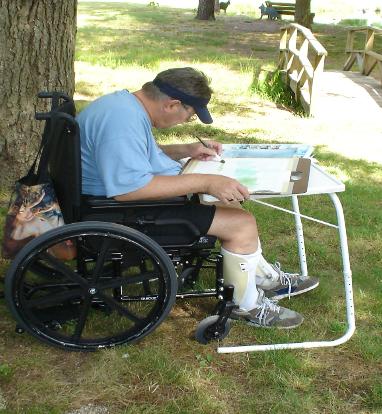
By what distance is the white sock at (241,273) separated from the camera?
2.60 meters

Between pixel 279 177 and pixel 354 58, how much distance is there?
9.88 m

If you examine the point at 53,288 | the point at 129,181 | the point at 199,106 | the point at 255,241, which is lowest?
the point at 53,288

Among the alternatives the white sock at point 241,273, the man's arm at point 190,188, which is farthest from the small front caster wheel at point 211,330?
the man's arm at point 190,188

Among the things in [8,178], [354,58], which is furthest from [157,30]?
[8,178]

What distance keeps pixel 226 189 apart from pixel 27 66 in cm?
215

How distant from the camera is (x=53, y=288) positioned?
8.48 feet

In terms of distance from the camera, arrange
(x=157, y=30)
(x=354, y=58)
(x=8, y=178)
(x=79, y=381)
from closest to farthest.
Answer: (x=79, y=381), (x=8, y=178), (x=354, y=58), (x=157, y=30)

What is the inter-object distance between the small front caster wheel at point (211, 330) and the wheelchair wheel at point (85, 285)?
0.26m

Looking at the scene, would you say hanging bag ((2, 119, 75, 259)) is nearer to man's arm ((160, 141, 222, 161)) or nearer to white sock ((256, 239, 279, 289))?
man's arm ((160, 141, 222, 161))

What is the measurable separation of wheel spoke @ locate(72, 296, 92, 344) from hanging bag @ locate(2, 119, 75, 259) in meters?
0.27

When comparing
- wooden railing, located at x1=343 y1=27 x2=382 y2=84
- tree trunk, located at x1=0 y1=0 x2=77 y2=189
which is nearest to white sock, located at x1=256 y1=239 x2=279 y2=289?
tree trunk, located at x1=0 y1=0 x2=77 y2=189

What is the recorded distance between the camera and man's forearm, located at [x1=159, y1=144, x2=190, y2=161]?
113 inches

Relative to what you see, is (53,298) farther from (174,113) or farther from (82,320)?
(174,113)

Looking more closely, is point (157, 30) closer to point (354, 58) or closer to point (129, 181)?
point (354, 58)
